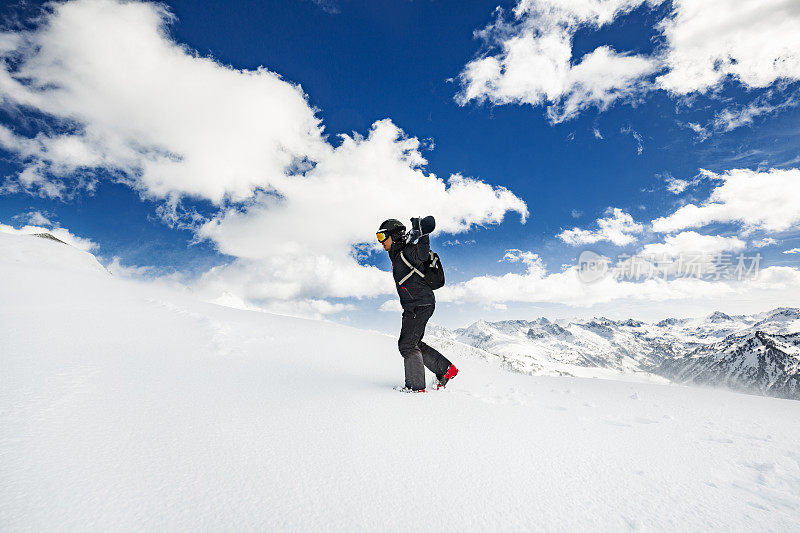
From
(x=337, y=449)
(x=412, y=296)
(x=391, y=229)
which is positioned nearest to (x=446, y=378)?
(x=412, y=296)

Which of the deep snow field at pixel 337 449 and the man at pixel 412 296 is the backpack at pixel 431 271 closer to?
the man at pixel 412 296

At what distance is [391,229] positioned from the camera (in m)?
6.71

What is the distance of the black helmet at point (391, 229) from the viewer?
22.0 feet

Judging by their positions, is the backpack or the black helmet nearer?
the backpack

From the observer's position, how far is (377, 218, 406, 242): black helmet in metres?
6.70

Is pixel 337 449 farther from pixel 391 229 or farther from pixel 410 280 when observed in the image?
pixel 391 229

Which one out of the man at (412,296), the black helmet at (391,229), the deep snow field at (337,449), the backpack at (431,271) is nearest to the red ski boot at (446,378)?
the man at (412,296)

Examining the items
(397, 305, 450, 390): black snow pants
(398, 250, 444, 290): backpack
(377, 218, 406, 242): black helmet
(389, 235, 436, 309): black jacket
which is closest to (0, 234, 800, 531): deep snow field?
(397, 305, 450, 390): black snow pants

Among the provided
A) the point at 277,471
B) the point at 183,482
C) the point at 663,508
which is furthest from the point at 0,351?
the point at 663,508

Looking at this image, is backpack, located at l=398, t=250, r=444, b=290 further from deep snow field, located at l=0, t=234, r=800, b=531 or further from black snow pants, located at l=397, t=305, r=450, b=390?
deep snow field, located at l=0, t=234, r=800, b=531

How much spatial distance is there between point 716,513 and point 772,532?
285 mm

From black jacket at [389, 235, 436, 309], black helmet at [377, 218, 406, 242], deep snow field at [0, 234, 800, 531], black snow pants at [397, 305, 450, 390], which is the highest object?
black helmet at [377, 218, 406, 242]

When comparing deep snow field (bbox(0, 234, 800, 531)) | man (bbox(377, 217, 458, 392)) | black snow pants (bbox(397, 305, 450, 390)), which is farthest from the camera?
black snow pants (bbox(397, 305, 450, 390))

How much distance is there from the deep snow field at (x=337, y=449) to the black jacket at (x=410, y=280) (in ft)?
5.11
